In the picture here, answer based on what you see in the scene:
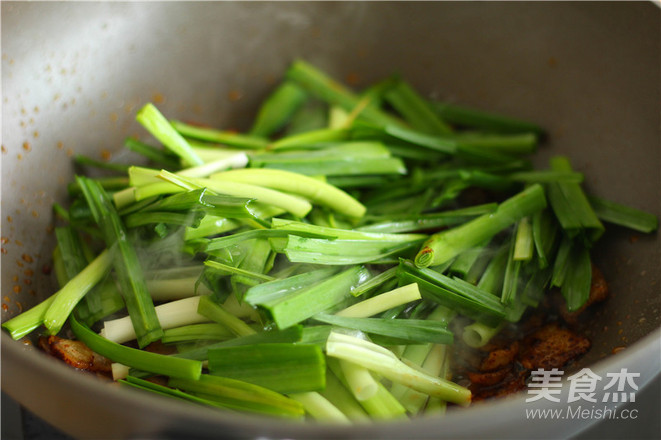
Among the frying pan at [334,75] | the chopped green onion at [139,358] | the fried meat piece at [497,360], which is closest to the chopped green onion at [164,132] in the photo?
the frying pan at [334,75]

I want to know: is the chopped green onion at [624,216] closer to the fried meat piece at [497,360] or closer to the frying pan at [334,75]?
the frying pan at [334,75]

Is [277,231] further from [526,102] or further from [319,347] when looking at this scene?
[526,102]

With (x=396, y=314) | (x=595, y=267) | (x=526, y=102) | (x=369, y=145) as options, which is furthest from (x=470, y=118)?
(x=396, y=314)

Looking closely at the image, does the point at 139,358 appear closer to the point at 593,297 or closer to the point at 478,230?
the point at 478,230

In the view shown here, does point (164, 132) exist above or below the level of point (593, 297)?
above

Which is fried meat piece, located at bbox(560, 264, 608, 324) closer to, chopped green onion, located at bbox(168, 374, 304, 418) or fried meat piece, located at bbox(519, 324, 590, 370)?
fried meat piece, located at bbox(519, 324, 590, 370)

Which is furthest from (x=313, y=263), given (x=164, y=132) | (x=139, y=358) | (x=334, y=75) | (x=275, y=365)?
(x=334, y=75)
